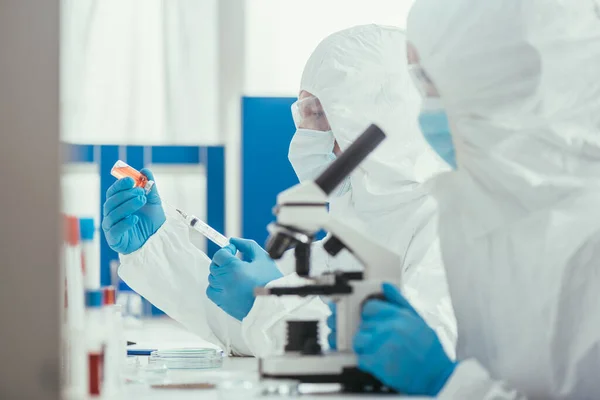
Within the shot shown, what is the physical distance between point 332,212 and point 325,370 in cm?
111

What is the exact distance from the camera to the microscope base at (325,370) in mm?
1156

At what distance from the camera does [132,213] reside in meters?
1.94

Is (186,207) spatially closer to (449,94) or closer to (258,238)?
(258,238)

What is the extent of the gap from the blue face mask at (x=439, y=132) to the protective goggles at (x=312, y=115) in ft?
2.95

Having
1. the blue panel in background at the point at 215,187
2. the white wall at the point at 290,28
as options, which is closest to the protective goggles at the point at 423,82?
the blue panel in background at the point at 215,187

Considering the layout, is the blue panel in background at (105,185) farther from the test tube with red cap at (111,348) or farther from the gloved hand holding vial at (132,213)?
the test tube with red cap at (111,348)

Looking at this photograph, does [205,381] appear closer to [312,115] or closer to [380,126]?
[380,126]

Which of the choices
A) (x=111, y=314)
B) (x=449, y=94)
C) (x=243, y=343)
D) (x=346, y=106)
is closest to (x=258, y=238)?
(x=346, y=106)

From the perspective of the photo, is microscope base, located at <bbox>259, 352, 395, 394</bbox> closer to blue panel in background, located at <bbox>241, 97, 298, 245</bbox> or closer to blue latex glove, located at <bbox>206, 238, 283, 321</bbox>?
blue latex glove, located at <bbox>206, 238, 283, 321</bbox>

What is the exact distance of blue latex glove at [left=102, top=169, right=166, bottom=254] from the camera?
187 cm

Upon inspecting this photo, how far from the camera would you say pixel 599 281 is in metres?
1.25

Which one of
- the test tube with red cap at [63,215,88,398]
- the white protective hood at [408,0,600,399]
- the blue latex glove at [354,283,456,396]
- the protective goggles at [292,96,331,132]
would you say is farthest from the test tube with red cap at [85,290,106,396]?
the protective goggles at [292,96,331,132]

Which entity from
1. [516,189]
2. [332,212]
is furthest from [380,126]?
[516,189]

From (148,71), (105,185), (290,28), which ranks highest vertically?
(290,28)
